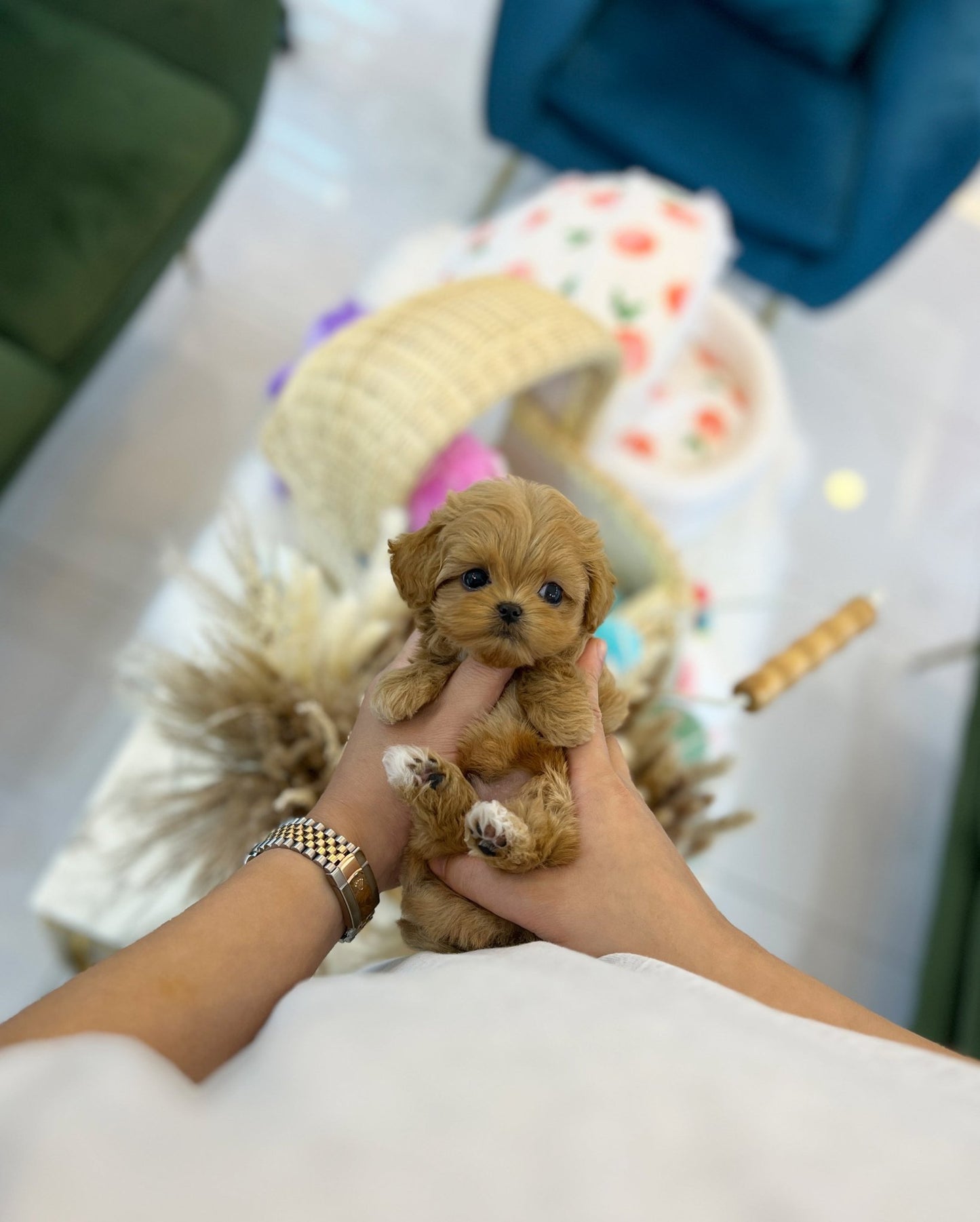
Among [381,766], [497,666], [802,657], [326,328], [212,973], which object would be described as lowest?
[212,973]

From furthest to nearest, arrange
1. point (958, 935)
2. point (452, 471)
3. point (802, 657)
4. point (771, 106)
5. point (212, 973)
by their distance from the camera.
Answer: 1. point (771, 106)
2. point (958, 935)
3. point (452, 471)
4. point (802, 657)
5. point (212, 973)

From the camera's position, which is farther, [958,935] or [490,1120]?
[958,935]

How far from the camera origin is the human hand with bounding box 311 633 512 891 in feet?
2.23

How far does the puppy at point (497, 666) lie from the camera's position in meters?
0.61

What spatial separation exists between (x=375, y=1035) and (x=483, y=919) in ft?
0.74

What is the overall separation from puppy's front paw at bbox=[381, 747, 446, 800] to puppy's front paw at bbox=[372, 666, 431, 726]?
5 centimetres

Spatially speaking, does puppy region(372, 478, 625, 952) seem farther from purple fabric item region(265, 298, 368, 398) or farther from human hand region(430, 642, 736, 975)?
purple fabric item region(265, 298, 368, 398)

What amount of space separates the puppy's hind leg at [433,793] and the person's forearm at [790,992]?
0.70 ft

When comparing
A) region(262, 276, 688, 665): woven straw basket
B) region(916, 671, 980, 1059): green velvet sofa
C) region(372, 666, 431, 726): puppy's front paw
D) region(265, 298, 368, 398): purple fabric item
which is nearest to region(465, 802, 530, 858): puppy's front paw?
region(372, 666, 431, 726): puppy's front paw

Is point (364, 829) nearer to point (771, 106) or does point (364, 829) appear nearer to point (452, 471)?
point (452, 471)

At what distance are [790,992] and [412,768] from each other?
31 cm

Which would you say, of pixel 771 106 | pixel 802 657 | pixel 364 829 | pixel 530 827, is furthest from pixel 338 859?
pixel 771 106

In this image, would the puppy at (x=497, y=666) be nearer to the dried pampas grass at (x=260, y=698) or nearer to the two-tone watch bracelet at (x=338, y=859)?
the two-tone watch bracelet at (x=338, y=859)

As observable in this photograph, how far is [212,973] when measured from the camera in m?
0.54
